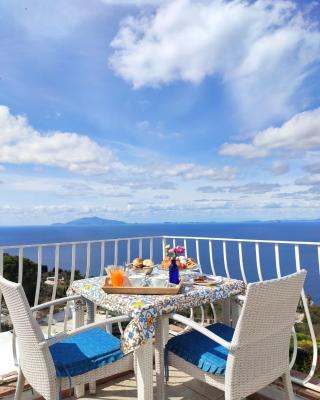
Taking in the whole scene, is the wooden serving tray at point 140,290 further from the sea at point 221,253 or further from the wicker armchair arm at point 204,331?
the sea at point 221,253

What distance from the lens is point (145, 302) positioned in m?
1.99

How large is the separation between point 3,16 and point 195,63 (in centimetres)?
455

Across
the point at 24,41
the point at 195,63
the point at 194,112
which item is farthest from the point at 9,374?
the point at 194,112

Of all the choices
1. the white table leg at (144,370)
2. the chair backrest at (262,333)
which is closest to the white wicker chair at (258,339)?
the chair backrest at (262,333)

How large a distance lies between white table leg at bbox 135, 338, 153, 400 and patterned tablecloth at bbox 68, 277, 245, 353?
78 mm

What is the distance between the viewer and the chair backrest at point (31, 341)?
1.74m

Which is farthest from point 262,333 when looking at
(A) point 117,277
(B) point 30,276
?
(B) point 30,276

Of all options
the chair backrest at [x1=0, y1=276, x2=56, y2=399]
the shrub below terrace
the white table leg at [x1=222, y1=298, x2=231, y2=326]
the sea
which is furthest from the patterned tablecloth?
the shrub below terrace

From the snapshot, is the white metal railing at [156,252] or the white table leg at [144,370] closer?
the white table leg at [144,370]

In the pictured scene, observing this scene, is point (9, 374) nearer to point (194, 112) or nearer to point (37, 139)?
point (194, 112)

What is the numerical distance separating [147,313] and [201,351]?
1.42 ft

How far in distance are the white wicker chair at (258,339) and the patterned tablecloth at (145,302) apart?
14cm

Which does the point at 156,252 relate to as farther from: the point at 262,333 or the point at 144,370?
the point at 262,333

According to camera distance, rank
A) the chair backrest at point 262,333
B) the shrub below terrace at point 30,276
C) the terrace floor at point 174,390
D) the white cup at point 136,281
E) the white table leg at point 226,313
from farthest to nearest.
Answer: the shrub below terrace at point 30,276 < the white table leg at point 226,313 < the terrace floor at point 174,390 < the white cup at point 136,281 < the chair backrest at point 262,333
